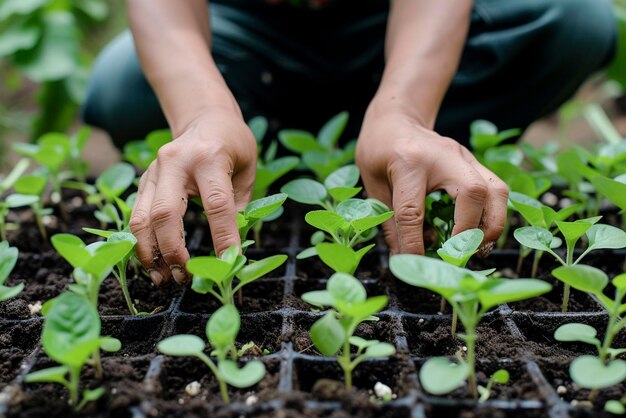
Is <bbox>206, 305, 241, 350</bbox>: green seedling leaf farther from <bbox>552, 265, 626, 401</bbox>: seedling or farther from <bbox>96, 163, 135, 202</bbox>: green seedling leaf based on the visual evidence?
<bbox>96, 163, 135, 202</bbox>: green seedling leaf

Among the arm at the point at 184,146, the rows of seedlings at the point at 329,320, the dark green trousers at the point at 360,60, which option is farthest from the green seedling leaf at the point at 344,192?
the dark green trousers at the point at 360,60

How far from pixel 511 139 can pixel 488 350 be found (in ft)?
3.06

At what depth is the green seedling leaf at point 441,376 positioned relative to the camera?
66 centimetres

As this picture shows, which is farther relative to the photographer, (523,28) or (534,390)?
(523,28)

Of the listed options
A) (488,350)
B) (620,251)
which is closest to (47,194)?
(488,350)

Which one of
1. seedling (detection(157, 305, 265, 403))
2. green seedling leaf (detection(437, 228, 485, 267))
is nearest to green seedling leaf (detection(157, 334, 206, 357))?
seedling (detection(157, 305, 265, 403))

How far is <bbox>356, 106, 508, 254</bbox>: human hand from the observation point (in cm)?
91

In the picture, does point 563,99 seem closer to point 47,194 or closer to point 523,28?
point 523,28

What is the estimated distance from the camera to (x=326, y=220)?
2.99ft

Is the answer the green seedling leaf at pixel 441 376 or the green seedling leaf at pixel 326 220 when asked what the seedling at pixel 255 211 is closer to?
the green seedling leaf at pixel 326 220

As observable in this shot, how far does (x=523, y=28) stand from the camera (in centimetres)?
151

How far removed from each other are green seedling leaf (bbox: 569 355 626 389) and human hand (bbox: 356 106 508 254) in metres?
0.27

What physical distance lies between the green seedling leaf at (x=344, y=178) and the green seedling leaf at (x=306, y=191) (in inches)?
0.6

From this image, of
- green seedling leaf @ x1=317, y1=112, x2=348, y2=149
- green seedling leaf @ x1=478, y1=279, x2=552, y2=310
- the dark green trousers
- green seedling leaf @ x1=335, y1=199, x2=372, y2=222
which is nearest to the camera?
green seedling leaf @ x1=478, y1=279, x2=552, y2=310
